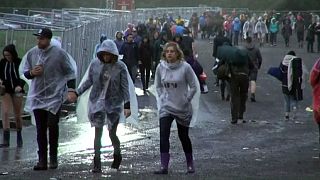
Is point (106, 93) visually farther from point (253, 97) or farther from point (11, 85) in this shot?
point (253, 97)

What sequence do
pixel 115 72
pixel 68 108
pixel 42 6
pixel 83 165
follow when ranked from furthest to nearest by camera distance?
pixel 42 6
pixel 68 108
pixel 83 165
pixel 115 72

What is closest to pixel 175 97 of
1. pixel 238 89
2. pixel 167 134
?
pixel 167 134

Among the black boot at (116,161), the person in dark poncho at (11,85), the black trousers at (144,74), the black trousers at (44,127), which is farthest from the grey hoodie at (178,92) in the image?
the black trousers at (144,74)

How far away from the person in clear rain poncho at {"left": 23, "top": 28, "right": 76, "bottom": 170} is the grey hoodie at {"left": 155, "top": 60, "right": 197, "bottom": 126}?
1283 millimetres

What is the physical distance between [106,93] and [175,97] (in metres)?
0.89

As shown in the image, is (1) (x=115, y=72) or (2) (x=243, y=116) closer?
(1) (x=115, y=72)

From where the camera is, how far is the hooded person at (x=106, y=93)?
1027cm

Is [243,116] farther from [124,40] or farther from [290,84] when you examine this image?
[124,40]

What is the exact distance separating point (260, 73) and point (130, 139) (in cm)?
1634

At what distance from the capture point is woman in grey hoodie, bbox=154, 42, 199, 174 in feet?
33.3

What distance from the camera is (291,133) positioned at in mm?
15719

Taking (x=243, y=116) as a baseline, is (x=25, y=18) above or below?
above

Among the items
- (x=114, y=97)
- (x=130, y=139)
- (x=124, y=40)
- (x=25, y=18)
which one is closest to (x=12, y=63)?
(x=130, y=139)

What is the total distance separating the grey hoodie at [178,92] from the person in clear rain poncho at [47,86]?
1.28 metres
